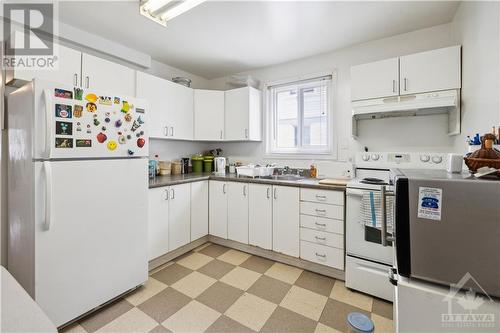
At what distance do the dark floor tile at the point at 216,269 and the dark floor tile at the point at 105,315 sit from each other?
708mm

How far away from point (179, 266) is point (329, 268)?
152 centimetres

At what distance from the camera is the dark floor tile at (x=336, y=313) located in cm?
156

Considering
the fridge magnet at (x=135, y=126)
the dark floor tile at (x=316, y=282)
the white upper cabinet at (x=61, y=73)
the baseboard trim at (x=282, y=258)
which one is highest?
the white upper cabinet at (x=61, y=73)

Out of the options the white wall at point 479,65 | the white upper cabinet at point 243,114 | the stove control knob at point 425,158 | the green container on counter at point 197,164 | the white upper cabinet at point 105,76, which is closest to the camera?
the white wall at point 479,65

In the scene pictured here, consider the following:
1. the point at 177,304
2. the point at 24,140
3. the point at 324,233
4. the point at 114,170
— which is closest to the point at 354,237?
the point at 324,233

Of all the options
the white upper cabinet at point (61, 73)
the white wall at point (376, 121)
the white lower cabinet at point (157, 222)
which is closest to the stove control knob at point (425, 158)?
the white wall at point (376, 121)

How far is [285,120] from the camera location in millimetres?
3213

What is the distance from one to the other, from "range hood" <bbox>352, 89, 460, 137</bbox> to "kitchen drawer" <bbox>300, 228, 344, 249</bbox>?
1238mm

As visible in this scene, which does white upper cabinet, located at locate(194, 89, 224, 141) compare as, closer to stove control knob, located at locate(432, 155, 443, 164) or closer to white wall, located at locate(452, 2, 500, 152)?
stove control knob, located at locate(432, 155, 443, 164)

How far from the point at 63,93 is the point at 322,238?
93.4 inches

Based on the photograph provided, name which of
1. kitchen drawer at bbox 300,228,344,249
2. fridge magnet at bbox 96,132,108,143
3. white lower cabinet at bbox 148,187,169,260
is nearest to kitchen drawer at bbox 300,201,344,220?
kitchen drawer at bbox 300,228,344,249

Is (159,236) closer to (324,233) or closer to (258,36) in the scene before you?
(324,233)

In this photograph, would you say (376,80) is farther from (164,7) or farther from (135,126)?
(135,126)

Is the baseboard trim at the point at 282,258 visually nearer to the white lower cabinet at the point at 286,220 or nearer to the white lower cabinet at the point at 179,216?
the white lower cabinet at the point at 286,220
